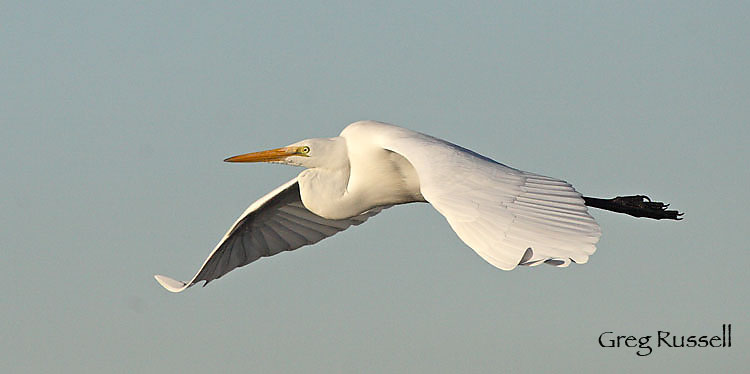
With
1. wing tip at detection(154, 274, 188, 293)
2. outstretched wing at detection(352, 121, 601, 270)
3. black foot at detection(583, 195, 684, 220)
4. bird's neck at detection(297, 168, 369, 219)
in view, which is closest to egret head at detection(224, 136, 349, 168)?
bird's neck at detection(297, 168, 369, 219)

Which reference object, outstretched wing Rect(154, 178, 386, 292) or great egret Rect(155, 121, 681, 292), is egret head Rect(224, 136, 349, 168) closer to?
great egret Rect(155, 121, 681, 292)

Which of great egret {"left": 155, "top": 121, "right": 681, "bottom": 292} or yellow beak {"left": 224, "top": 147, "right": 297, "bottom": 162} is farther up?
yellow beak {"left": 224, "top": 147, "right": 297, "bottom": 162}

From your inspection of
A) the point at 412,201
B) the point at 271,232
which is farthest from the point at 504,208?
the point at 271,232

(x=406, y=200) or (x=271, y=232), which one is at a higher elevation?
(x=406, y=200)

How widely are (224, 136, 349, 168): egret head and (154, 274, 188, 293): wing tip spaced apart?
2.28 meters

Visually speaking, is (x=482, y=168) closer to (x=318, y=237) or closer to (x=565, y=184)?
(x=565, y=184)

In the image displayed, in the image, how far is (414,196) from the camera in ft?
41.1

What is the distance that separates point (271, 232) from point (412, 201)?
236 centimetres

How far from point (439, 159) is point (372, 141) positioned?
178 centimetres

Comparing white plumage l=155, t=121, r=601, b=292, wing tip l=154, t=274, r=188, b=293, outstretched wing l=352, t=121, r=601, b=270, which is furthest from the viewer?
wing tip l=154, t=274, r=188, b=293

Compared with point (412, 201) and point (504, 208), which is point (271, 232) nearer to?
point (412, 201)

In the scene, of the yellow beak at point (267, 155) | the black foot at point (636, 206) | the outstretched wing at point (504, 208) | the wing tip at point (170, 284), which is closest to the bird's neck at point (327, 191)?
the yellow beak at point (267, 155)

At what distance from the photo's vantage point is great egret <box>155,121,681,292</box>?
819 centimetres

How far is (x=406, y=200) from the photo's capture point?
41.4ft
